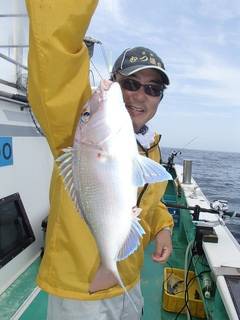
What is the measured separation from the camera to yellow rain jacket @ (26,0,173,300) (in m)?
1.43

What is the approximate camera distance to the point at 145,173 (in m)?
1.32

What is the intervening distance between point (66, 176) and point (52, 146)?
34 centimetres

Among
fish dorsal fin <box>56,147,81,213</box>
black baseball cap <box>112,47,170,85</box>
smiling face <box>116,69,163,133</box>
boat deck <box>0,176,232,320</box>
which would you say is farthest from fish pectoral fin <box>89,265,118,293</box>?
boat deck <box>0,176,232,320</box>

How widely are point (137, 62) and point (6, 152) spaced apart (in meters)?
2.37

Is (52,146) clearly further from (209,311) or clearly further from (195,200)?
(195,200)

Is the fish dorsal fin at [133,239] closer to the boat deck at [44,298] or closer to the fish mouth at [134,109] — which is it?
the fish mouth at [134,109]

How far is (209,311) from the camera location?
2928 mm

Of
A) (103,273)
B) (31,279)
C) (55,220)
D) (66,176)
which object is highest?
(66,176)

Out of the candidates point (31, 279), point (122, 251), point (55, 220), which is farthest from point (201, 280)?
point (122, 251)

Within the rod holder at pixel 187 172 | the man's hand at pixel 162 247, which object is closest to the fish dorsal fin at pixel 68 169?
the man's hand at pixel 162 247

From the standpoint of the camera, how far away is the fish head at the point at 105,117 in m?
1.28

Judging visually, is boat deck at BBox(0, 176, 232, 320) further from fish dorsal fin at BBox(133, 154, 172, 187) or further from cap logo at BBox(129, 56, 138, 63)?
cap logo at BBox(129, 56, 138, 63)

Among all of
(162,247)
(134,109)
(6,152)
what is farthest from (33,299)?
(134,109)

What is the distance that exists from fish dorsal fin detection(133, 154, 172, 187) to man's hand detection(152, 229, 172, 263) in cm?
91
